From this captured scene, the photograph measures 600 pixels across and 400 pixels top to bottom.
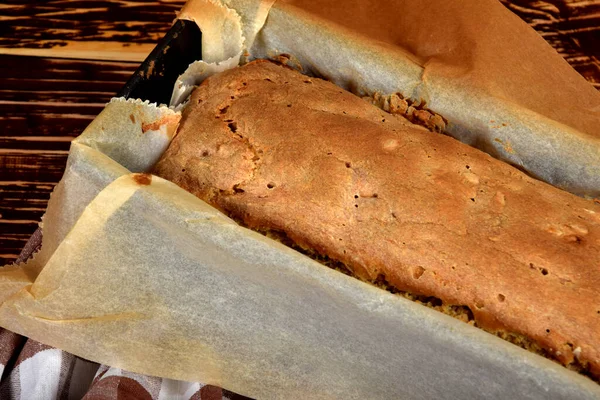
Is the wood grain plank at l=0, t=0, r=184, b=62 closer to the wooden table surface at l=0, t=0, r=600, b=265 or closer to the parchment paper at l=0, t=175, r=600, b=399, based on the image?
the wooden table surface at l=0, t=0, r=600, b=265

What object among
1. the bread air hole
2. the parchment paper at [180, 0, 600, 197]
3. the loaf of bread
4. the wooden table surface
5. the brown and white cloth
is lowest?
the brown and white cloth

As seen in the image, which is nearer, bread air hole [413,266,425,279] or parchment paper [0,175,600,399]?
parchment paper [0,175,600,399]

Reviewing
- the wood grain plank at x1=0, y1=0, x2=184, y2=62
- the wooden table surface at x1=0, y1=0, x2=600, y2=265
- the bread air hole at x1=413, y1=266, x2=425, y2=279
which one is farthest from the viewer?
the wood grain plank at x1=0, y1=0, x2=184, y2=62

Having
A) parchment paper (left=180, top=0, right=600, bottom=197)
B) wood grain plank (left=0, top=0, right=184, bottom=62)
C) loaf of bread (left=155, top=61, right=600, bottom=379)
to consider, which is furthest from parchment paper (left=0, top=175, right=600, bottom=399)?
wood grain plank (left=0, top=0, right=184, bottom=62)

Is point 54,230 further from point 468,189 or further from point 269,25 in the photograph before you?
point 468,189

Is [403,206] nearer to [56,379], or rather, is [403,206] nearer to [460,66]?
[460,66]

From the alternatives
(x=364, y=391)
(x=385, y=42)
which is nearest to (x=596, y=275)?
(x=364, y=391)
